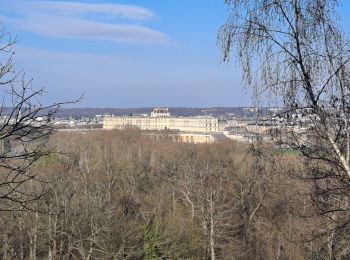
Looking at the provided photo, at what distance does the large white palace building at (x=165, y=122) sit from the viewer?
119 meters

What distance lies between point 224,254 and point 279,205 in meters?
5.49

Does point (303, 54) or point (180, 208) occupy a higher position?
point (303, 54)

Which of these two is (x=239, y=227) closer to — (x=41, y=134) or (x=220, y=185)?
(x=220, y=185)

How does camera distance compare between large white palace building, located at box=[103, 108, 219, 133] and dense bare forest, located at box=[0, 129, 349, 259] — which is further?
large white palace building, located at box=[103, 108, 219, 133]

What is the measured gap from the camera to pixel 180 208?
31281 mm

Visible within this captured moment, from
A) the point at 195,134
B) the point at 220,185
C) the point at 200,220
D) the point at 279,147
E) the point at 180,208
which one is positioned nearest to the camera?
the point at 279,147

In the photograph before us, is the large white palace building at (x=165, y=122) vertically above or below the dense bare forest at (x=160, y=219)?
above

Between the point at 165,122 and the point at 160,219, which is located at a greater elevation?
the point at 165,122

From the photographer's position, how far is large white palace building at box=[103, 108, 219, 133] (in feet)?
391

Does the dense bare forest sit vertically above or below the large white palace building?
below

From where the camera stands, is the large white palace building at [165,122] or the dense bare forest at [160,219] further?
the large white palace building at [165,122]

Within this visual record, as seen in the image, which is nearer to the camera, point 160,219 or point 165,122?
point 160,219

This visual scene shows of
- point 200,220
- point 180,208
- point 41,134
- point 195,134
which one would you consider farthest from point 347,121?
point 195,134

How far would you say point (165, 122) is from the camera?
133000 millimetres
